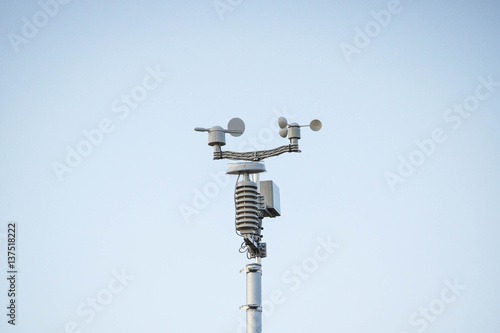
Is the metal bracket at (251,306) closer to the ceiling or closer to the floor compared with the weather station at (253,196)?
closer to the floor

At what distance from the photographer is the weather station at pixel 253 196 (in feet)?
79.2

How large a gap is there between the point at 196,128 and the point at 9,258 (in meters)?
10.7

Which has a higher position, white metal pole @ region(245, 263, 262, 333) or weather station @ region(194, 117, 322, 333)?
weather station @ region(194, 117, 322, 333)

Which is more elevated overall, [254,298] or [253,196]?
[253,196]

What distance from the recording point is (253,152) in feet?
84.2

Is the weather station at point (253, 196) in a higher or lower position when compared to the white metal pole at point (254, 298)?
higher

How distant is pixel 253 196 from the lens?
24438 millimetres

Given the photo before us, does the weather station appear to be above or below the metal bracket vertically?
above

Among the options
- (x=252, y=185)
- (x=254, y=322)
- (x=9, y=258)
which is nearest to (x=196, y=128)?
(x=252, y=185)

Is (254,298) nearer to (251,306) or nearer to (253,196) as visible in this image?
(251,306)

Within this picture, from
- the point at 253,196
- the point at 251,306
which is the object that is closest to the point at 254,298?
the point at 251,306

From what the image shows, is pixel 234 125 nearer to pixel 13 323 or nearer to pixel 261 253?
pixel 261 253

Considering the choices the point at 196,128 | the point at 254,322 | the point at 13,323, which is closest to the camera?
the point at 254,322

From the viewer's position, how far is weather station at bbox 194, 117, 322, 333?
79.2 feet
